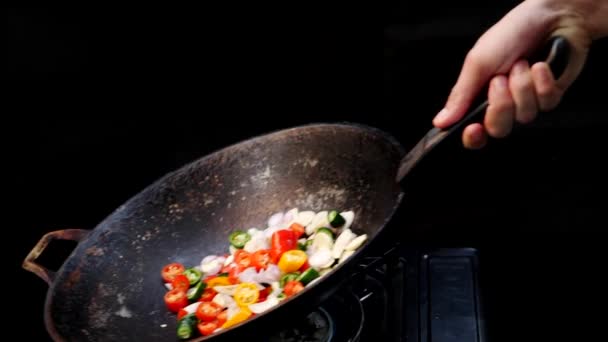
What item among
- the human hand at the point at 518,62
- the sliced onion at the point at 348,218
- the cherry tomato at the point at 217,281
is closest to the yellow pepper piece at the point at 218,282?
the cherry tomato at the point at 217,281

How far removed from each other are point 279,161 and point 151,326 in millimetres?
572

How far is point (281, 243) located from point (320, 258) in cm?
11

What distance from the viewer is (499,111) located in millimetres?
1193

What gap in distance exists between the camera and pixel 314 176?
1.67m

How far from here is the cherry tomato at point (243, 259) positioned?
4.88 feet

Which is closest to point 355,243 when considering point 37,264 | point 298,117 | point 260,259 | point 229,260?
point 260,259

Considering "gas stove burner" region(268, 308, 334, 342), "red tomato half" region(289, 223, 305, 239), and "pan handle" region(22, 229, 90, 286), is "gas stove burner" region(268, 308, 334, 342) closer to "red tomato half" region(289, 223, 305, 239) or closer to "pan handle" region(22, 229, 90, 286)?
"red tomato half" region(289, 223, 305, 239)

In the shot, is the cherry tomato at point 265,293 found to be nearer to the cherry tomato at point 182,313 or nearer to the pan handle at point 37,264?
the cherry tomato at point 182,313

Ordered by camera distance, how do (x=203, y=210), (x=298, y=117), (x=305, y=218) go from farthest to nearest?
(x=298, y=117) < (x=203, y=210) < (x=305, y=218)

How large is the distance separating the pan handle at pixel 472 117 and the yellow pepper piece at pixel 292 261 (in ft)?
1.11

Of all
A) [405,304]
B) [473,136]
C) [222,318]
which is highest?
[473,136]

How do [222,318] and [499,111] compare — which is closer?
[499,111]

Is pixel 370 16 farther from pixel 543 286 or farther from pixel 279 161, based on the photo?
pixel 543 286

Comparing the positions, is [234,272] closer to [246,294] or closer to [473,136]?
[246,294]
